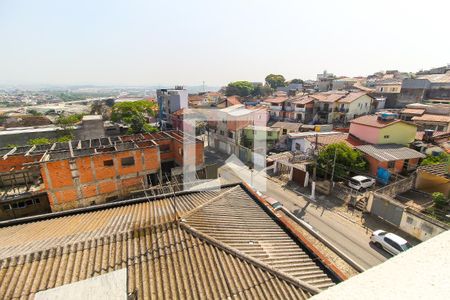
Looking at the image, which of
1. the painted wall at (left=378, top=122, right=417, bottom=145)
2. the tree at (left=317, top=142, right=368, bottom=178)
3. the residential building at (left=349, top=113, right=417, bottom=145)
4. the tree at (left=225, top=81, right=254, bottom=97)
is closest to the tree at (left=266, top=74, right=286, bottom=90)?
the tree at (left=225, top=81, right=254, bottom=97)

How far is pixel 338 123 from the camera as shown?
144 ft

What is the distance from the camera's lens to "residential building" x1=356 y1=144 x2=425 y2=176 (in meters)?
23.5

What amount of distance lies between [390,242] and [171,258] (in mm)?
16306

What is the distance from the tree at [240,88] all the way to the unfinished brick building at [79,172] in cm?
6575

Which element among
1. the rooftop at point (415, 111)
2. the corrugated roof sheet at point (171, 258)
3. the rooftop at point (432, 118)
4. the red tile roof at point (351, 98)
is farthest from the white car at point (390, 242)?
the red tile roof at point (351, 98)

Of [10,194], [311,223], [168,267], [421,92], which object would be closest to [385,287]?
[168,267]

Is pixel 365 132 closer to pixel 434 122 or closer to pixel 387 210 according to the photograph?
pixel 387 210

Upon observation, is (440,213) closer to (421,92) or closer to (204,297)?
(204,297)

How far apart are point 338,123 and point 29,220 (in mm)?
47087

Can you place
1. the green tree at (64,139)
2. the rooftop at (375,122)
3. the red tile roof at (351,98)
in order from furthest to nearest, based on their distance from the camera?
the red tile roof at (351,98), the green tree at (64,139), the rooftop at (375,122)

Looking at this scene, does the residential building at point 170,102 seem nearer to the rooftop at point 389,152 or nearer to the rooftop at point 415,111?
the rooftop at point 389,152

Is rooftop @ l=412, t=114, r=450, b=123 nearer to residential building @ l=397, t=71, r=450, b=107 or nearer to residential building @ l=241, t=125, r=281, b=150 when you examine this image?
residential building @ l=397, t=71, r=450, b=107

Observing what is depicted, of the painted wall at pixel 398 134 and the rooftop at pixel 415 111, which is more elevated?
the rooftop at pixel 415 111

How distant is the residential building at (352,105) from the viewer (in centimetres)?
4191
